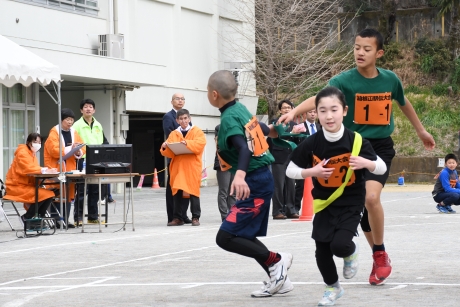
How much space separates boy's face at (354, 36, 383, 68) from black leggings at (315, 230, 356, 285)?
5.80 ft

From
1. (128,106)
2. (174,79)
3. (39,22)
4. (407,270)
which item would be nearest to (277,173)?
(407,270)

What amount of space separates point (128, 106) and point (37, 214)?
51.7 ft

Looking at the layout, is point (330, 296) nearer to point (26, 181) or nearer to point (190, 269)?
point (190, 269)

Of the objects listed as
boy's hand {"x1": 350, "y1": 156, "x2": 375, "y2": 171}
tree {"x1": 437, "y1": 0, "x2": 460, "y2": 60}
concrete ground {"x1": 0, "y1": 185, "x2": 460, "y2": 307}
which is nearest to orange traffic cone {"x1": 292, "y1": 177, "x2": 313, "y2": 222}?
concrete ground {"x1": 0, "y1": 185, "x2": 460, "y2": 307}

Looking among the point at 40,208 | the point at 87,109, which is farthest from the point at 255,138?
the point at 87,109

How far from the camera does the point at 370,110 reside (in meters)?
7.90

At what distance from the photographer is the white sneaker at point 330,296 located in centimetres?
659

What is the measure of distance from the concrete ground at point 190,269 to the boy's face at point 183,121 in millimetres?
1598

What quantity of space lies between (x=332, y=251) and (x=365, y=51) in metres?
2.00

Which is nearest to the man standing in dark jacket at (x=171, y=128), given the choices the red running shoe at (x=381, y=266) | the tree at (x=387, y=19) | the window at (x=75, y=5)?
the red running shoe at (x=381, y=266)

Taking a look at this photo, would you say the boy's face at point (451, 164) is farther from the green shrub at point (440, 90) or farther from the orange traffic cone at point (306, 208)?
the green shrub at point (440, 90)

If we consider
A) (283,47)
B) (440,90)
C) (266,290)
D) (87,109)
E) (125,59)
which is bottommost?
(266,290)

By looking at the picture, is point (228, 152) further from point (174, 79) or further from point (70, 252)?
point (174, 79)

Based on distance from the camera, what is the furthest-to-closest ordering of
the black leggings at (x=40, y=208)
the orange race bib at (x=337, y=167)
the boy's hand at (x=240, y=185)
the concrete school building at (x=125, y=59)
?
the concrete school building at (x=125, y=59) < the black leggings at (x=40, y=208) < the boy's hand at (x=240, y=185) < the orange race bib at (x=337, y=167)
